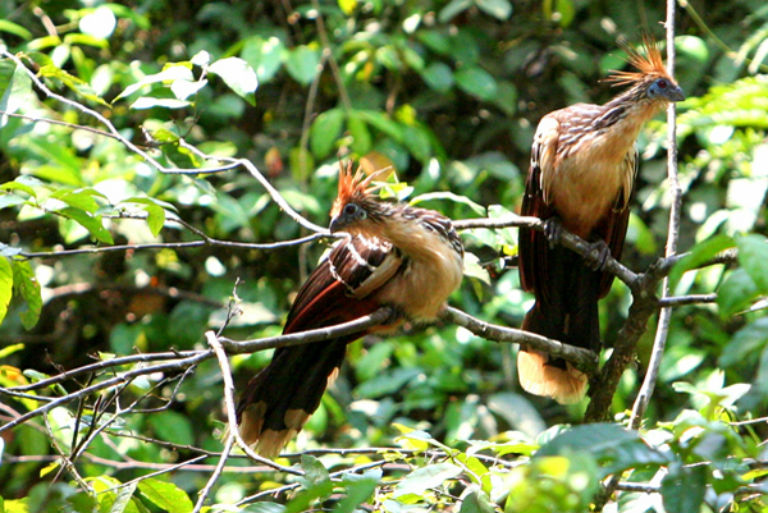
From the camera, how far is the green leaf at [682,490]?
1.38 metres

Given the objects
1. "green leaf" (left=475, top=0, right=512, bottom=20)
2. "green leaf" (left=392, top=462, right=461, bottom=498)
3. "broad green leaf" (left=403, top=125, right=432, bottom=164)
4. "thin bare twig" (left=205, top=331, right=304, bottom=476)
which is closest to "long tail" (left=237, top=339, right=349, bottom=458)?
"thin bare twig" (left=205, top=331, right=304, bottom=476)

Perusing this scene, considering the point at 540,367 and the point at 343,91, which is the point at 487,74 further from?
the point at 540,367

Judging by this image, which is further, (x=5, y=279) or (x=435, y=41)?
(x=435, y=41)

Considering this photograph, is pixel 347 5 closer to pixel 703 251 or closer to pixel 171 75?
pixel 171 75

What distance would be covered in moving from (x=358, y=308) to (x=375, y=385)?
4.31ft

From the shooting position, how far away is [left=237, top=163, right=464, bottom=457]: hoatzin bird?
111 inches

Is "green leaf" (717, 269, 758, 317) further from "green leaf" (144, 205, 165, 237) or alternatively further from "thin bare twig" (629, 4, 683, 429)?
"green leaf" (144, 205, 165, 237)

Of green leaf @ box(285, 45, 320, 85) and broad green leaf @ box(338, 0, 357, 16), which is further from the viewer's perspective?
broad green leaf @ box(338, 0, 357, 16)

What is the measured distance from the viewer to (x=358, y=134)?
4367 millimetres

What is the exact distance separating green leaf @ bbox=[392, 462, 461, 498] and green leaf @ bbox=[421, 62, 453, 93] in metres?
3.06

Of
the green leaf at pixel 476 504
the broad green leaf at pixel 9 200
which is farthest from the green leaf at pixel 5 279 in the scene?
the green leaf at pixel 476 504

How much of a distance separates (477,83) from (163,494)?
123 inches

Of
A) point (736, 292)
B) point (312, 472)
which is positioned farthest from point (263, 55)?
point (736, 292)

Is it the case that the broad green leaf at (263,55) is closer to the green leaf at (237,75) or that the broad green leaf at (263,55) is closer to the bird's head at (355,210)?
the bird's head at (355,210)
